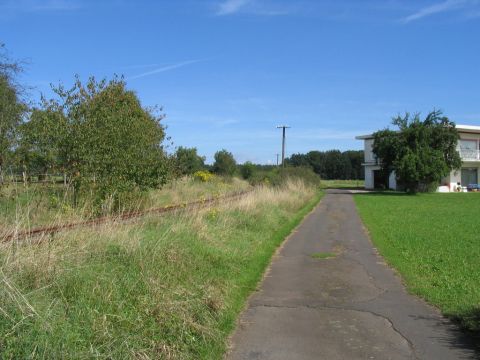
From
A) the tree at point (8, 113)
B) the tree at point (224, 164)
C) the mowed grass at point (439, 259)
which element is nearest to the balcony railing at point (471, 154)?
the tree at point (224, 164)

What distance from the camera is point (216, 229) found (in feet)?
40.0

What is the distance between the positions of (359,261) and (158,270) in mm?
6571

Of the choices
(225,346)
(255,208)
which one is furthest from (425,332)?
(255,208)

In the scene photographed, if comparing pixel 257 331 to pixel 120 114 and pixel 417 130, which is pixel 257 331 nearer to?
pixel 120 114

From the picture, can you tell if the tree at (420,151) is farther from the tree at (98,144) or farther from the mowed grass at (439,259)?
the tree at (98,144)

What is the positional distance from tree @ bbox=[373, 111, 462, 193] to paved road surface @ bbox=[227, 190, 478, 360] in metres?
42.3

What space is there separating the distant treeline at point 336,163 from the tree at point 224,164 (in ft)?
292

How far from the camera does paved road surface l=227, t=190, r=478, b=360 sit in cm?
568

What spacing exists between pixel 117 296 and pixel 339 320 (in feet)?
10.1

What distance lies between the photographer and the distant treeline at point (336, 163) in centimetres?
15184

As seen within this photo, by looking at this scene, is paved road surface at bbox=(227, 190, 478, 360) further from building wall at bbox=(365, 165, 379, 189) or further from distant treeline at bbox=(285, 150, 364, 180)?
distant treeline at bbox=(285, 150, 364, 180)

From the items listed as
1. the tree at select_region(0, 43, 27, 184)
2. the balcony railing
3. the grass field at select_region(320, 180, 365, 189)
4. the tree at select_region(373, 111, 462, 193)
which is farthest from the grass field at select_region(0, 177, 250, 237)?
the grass field at select_region(320, 180, 365, 189)

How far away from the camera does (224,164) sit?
201 ft

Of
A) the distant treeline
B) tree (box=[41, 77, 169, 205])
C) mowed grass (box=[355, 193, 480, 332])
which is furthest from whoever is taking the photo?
the distant treeline
